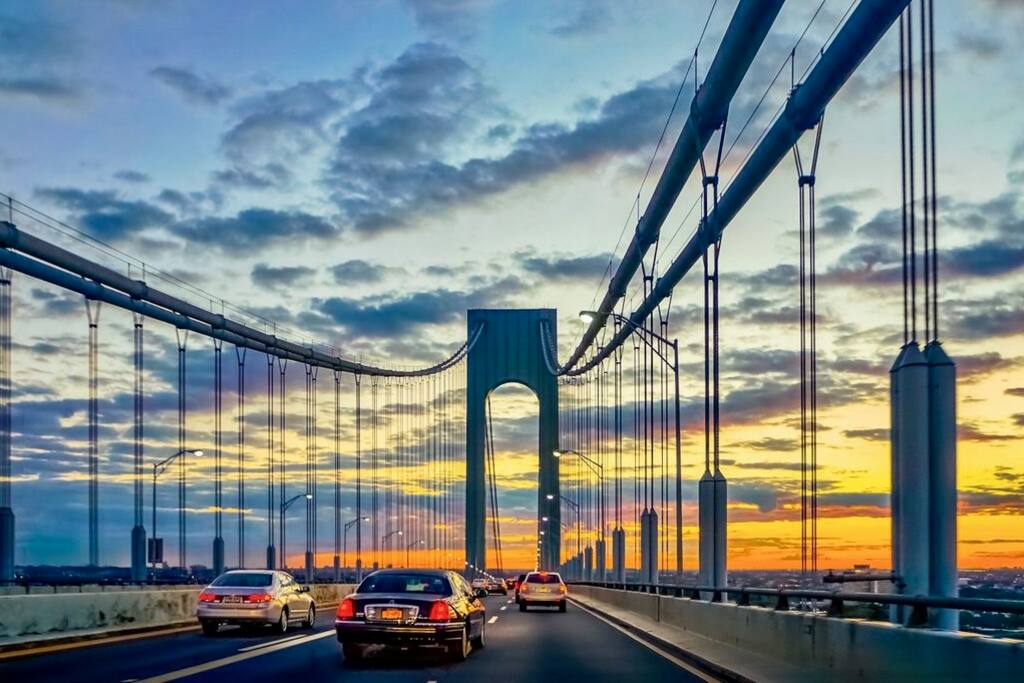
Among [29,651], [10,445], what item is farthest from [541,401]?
[29,651]

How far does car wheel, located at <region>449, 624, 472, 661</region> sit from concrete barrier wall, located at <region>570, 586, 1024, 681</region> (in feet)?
13.4

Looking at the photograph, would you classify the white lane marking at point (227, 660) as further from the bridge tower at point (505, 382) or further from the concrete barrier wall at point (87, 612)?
the bridge tower at point (505, 382)

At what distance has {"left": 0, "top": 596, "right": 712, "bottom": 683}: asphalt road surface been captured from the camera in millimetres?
17516

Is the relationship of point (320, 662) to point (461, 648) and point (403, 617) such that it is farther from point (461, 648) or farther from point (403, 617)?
point (461, 648)

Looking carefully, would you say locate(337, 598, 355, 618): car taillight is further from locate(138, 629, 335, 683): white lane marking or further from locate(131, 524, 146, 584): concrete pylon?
locate(131, 524, 146, 584): concrete pylon

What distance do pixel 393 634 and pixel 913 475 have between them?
343 inches

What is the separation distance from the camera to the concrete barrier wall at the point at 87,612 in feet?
77.9

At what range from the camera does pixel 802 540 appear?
21156 millimetres

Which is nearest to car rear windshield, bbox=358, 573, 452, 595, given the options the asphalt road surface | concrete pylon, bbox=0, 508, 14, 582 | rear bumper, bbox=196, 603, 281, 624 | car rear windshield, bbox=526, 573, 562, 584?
the asphalt road surface

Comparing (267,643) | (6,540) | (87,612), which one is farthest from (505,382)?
(267,643)

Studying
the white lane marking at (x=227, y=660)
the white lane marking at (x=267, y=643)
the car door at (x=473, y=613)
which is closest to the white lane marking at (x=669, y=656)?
the car door at (x=473, y=613)

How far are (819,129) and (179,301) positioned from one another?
3328cm

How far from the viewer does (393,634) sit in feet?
66.5

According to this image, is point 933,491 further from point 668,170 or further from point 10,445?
point 10,445
